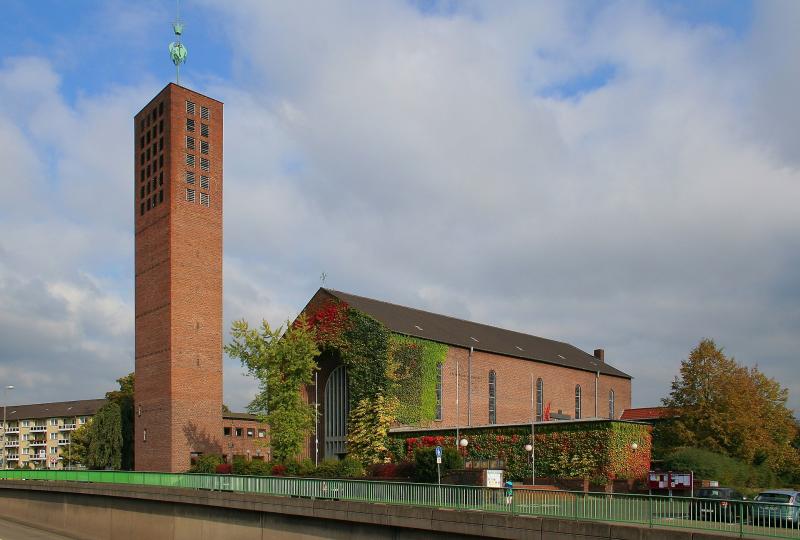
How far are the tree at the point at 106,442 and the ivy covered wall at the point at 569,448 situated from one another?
3446 centimetres

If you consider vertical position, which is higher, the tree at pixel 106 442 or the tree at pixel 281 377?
the tree at pixel 281 377

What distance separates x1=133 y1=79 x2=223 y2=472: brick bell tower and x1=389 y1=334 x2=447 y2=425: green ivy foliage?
13507mm

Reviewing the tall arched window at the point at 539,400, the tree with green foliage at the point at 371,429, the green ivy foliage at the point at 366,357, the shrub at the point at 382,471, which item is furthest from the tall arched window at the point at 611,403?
the shrub at the point at 382,471

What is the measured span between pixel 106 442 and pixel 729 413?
1988 inches

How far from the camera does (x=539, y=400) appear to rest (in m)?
66.3

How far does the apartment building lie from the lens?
131 meters

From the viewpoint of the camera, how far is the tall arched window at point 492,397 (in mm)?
59406

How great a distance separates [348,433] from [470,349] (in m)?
11.7

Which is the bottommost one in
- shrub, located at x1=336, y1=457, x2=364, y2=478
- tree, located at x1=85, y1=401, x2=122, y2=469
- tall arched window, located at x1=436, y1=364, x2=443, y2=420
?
tree, located at x1=85, y1=401, x2=122, y2=469

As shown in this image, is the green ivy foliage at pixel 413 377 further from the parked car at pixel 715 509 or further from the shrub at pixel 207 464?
the parked car at pixel 715 509

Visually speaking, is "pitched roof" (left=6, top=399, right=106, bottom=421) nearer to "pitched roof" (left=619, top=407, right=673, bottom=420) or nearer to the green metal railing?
"pitched roof" (left=619, top=407, right=673, bottom=420)

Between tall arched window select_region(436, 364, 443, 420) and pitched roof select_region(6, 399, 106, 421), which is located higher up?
tall arched window select_region(436, 364, 443, 420)

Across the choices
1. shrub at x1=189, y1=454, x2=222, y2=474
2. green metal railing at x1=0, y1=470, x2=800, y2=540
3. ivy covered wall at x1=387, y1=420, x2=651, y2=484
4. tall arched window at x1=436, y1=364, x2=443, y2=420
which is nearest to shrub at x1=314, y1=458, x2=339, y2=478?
ivy covered wall at x1=387, y1=420, x2=651, y2=484

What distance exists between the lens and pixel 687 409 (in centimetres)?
5178
